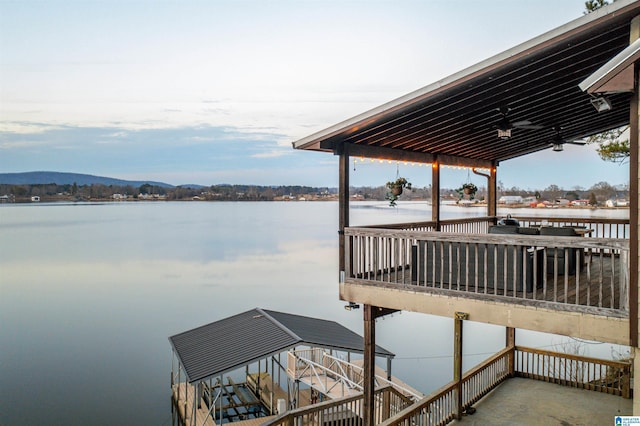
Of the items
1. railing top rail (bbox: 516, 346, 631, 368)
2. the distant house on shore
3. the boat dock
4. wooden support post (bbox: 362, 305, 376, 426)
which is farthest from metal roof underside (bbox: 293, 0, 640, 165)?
the boat dock

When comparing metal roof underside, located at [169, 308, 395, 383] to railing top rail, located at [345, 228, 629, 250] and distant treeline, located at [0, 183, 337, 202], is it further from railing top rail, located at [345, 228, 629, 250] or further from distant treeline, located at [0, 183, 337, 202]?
distant treeline, located at [0, 183, 337, 202]

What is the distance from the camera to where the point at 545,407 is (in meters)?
8.09

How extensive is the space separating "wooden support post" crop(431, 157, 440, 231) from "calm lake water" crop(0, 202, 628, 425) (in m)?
1.52

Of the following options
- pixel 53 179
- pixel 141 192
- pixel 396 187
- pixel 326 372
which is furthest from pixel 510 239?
pixel 53 179

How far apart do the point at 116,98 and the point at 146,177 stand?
111ft

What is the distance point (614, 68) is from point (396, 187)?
18.2 feet

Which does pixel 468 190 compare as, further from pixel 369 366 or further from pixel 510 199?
pixel 369 366

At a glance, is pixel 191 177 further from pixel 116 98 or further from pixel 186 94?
pixel 116 98

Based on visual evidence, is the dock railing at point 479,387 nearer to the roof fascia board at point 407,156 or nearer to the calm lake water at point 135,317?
the roof fascia board at point 407,156

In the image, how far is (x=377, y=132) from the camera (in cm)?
767

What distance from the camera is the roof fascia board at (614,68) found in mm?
3838

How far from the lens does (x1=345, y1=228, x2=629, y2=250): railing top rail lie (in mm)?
4707

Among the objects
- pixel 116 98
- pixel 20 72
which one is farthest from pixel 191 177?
pixel 20 72

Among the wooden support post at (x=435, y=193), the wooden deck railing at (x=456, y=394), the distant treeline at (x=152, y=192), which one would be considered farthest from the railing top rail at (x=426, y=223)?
the distant treeline at (x=152, y=192)
